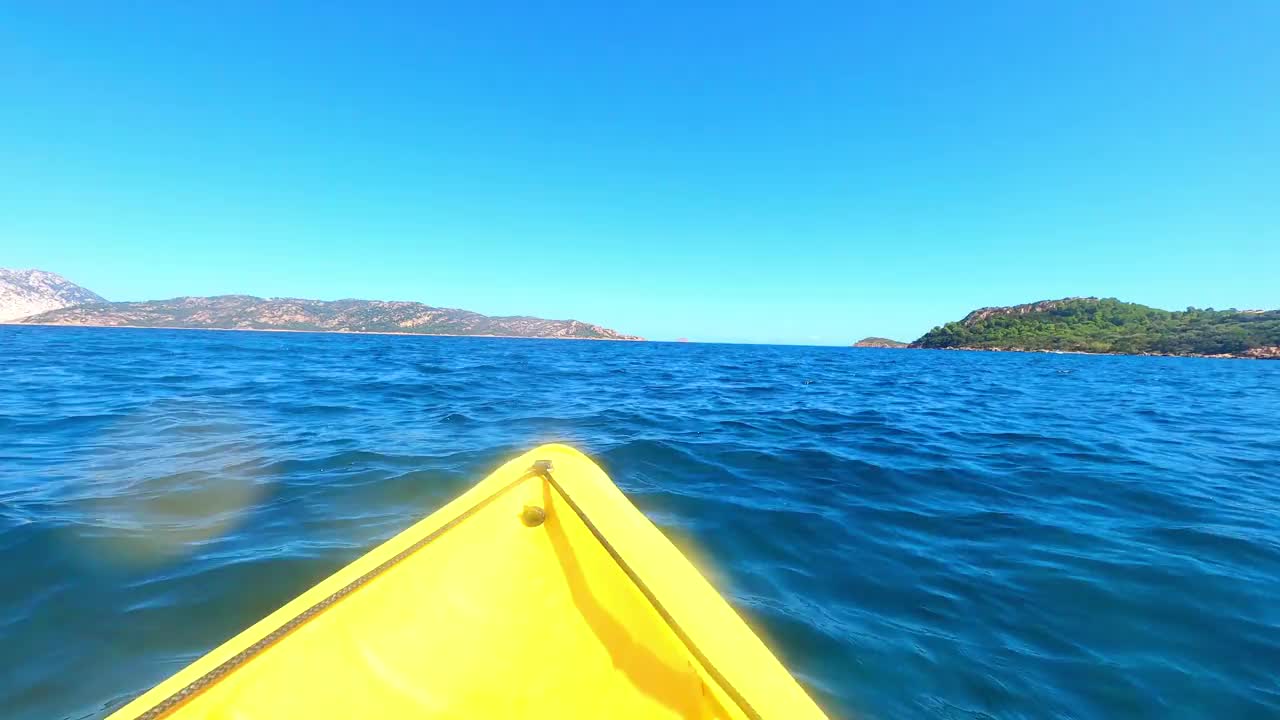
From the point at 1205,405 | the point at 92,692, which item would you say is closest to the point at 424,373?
the point at 92,692

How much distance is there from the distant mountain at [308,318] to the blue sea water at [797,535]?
416ft

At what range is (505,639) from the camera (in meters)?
1.93

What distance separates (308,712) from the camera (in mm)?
1559

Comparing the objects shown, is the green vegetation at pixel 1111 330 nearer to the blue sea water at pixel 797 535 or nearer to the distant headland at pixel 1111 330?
the distant headland at pixel 1111 330

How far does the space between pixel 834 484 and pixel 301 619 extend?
5.89 meters

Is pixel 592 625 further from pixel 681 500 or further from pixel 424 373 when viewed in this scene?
pixel 424 373

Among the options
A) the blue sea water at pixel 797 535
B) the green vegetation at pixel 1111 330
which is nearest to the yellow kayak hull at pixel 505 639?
the blue sea water at pixel 797 535

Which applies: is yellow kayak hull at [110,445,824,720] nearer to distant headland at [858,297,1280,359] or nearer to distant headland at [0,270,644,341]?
distant headland at [858,297,1280,359]

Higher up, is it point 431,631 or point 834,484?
point 431,631

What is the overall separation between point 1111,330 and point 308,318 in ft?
628

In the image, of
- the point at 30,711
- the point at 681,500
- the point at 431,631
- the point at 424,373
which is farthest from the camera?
the point at 424,373

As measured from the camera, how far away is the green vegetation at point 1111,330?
72.5m

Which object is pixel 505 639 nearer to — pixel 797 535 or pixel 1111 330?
pixel 797 535

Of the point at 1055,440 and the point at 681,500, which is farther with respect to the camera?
the point at 1055,440
